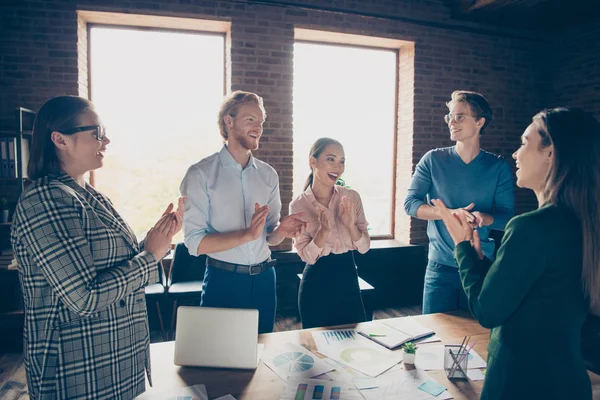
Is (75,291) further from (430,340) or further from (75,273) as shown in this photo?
(430,340)

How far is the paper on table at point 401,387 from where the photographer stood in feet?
4.56

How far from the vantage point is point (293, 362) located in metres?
1.61

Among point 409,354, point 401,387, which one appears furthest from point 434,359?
point 401,387

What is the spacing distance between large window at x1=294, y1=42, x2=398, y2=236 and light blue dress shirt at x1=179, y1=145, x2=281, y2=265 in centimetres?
252

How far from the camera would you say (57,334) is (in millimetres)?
1267

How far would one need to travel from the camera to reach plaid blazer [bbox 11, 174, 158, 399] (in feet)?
3.99

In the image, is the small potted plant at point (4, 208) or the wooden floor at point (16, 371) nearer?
the wooden floor at point (16, 371)

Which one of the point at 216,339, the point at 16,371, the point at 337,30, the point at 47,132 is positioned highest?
the point at 337,30

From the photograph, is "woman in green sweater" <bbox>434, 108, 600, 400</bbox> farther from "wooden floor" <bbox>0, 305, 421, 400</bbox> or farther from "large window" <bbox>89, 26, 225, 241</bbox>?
"large window" <bbox>89, 26, 225, 241</bbox>

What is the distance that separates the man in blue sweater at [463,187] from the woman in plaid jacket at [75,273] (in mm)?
1617

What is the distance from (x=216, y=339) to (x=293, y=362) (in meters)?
0.31

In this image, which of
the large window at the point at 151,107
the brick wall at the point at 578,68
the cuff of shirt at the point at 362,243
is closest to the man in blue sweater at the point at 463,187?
the cuff of shirt at the point at 362,243

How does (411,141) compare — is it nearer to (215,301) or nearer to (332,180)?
(332,180)

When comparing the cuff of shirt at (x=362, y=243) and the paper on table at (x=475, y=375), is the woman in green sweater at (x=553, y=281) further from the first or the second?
the cuff of shirt at (x=362, y=243)
